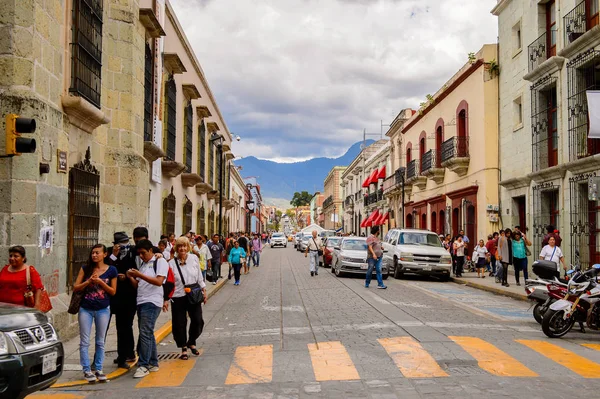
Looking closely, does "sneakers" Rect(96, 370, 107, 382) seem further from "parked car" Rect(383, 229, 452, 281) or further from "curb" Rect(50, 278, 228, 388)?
"parked car" Rect(383, 229, 452, 281)

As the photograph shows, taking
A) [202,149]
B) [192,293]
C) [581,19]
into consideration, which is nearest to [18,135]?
[192,293]

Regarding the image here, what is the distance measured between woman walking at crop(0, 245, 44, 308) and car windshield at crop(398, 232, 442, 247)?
17.5 metres

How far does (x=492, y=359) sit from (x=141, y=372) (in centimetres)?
451

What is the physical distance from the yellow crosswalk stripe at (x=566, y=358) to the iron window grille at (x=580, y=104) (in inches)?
409

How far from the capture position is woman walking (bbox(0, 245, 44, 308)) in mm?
6871

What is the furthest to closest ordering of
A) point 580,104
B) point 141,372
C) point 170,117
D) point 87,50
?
point 170,117 < point 580,104 < point 87,50 < point 141,372

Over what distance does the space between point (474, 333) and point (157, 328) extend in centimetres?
552

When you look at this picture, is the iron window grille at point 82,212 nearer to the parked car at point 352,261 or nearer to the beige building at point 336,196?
the parked car at point 352,261

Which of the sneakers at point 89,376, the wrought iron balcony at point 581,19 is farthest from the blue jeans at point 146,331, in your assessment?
the wrought iron balcony at point 581,19

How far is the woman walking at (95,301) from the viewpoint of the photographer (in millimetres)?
7207

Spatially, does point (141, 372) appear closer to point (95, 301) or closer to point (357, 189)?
point (95, 301)

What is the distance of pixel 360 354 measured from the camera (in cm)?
824

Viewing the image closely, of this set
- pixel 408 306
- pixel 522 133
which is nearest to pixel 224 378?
pixel 408 306

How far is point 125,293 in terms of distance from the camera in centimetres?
793
